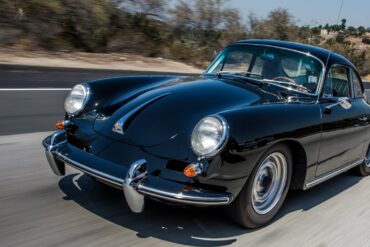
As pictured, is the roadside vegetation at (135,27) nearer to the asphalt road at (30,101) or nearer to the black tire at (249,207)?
the asphalt road at (30,101)

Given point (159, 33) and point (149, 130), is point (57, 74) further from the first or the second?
point (159, 33)

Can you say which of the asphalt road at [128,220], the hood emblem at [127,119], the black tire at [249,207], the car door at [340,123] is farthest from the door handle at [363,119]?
the hood emblem at [127,119]

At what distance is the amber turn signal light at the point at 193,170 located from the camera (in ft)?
10.2

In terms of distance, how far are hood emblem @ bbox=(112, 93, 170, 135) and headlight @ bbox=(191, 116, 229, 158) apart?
0.62 metres

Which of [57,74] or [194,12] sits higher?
[194,12]

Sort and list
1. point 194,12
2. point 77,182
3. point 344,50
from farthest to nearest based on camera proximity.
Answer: point 344,50, point 194,12, point 77,182

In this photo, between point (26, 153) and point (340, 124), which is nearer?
point (340, 124)

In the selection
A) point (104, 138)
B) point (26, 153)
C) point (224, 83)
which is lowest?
point (26, 153)

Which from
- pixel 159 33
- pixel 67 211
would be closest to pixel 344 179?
pixel 67 211

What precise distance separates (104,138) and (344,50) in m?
35.8

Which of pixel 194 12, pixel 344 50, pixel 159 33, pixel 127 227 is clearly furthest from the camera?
pixel 344 50

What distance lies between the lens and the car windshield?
4.55 metres

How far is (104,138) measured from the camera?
3.60 meters

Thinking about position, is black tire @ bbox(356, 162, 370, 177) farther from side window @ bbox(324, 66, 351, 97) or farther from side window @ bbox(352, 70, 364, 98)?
side window @ bbox(324, 66, 351, 97)
